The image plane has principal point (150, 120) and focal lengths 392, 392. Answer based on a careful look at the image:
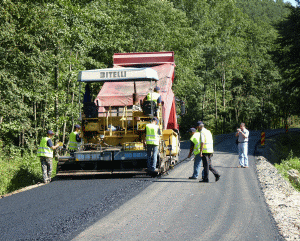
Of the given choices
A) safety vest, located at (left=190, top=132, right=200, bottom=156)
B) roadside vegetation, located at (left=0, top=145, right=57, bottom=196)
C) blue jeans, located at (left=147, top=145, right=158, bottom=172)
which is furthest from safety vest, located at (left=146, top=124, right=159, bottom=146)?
roadside vegetation, located at (left=0, top=145, right=57, bottom=196)

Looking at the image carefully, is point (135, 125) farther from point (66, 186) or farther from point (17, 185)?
point (17, 185)

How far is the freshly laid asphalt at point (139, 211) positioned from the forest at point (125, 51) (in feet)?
15.2

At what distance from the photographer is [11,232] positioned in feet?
19.2

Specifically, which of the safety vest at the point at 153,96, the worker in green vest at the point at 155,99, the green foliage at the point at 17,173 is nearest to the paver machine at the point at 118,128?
the worker in green vest at the point at 155,99

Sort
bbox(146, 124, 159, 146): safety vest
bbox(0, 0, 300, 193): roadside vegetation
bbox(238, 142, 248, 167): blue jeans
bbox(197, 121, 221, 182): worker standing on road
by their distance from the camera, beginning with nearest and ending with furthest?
bbox(197, 121, 221, 182): worker standing on road → bbox(146, 124, 159, 146): safety vest → bbox(238, 142, 248, 167): blue jeans → bbox(0, 0, 300, 193): roadside vegetation

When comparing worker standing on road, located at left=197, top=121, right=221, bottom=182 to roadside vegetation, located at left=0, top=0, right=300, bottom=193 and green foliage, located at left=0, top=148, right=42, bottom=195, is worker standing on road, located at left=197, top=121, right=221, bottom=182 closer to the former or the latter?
roadside vegetation, located at left=0, top=0, right=300, bottom=193

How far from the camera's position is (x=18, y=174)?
14703 millimetres

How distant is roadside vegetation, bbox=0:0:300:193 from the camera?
15.4 meters

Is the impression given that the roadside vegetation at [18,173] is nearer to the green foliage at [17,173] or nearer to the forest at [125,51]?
the green foliage at [17,173]

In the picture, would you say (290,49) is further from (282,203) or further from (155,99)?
(282,203)

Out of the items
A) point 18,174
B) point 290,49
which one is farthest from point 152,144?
point 290,49

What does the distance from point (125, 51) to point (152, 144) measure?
17.8 metres

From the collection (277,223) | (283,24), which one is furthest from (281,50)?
(277,223)

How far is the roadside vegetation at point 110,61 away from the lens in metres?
15.4
